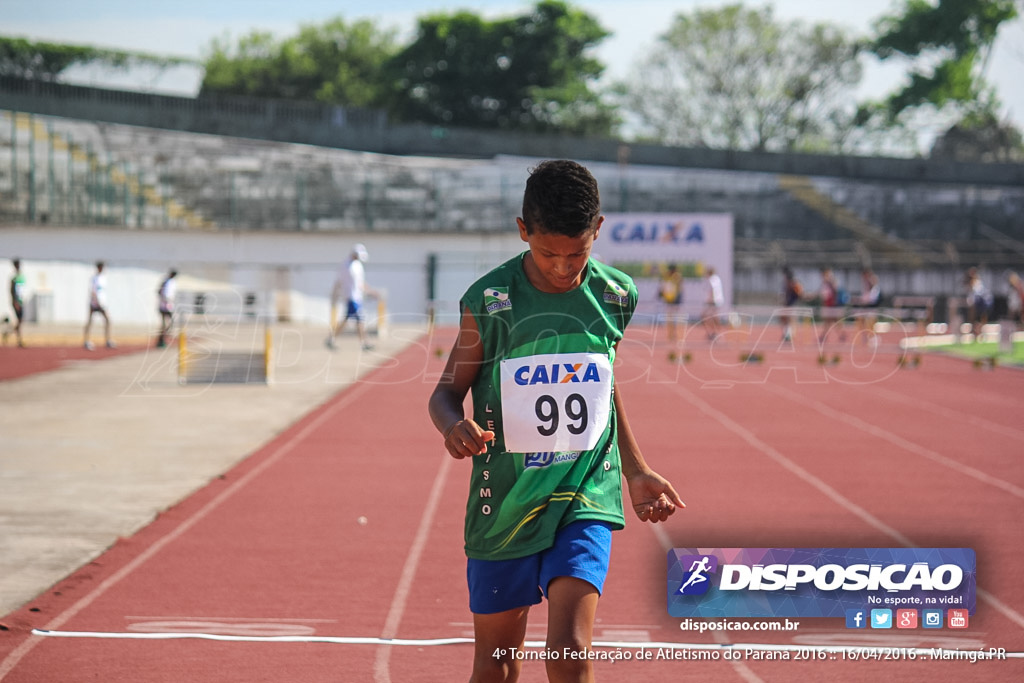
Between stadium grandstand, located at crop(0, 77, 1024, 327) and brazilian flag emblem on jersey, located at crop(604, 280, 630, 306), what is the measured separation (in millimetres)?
33894

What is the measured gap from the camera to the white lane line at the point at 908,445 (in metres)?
9.68

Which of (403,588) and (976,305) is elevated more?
(976,305)

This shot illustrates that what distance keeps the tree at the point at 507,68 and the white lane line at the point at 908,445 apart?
40.7 m

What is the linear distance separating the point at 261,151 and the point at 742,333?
20.6m

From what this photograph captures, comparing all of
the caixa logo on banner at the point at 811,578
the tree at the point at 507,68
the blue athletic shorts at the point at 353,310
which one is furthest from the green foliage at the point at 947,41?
the caixa logo on banner at the point at 811,578

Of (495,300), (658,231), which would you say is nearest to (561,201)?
(495,300)

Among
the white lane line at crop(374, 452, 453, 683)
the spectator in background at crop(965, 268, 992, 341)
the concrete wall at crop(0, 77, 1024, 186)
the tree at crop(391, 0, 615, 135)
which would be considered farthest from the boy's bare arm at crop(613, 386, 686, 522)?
the tree at crop(391, 0, 615, 135)

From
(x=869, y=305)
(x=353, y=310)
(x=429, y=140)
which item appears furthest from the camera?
(x=429, y=140)

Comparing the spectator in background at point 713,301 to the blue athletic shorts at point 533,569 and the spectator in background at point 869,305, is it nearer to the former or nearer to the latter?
the spectator in background at point 869,305

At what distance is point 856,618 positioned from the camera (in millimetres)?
4910

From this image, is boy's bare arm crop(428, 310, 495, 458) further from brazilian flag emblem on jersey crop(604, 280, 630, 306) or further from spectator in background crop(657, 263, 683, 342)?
spectator in background crop(657, 263, 683, 342)

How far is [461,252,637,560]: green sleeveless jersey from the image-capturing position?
3.27 metres

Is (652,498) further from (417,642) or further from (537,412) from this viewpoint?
(417,642)

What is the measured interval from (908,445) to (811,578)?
7918mm
